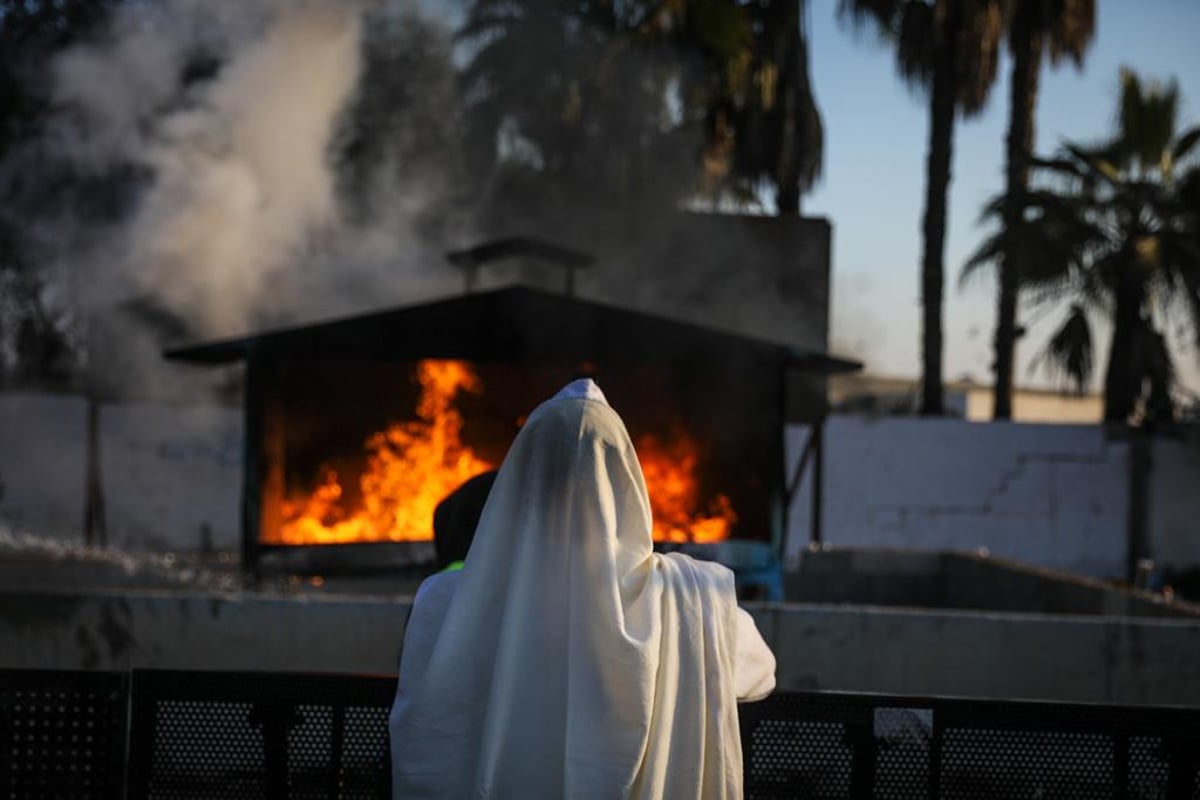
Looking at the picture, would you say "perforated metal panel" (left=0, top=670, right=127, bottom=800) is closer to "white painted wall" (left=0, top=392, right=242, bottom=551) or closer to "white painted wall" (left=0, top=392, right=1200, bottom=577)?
"white painted wall" (left=0, top=392, right=242, bottom=551)

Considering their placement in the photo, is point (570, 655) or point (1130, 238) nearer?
point (570, 655)

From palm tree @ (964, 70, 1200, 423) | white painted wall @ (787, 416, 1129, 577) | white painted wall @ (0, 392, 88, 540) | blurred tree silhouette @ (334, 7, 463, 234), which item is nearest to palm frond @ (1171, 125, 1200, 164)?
palm tree @ (964, 70, 1200, 423)

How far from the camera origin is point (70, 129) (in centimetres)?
1338

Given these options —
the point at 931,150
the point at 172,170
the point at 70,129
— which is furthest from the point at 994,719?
the point at 931,150

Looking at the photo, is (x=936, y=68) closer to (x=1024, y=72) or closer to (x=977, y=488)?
(x=1024, y=72)

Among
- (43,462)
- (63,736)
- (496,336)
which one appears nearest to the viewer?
(63,736)

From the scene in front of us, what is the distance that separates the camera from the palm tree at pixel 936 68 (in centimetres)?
1984

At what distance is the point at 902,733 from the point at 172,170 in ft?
38.7

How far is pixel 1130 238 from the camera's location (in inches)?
741

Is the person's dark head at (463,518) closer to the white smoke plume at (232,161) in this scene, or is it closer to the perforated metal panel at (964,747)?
the perforated metal panel at (964,747)

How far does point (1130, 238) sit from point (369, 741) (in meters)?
18.2

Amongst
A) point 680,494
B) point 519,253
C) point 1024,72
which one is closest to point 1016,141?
point 1024,72

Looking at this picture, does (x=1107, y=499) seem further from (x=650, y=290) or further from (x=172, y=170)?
(x=172, y=170)

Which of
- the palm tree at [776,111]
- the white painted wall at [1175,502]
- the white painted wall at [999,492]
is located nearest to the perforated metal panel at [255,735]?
the white painted wall at [999,492]
